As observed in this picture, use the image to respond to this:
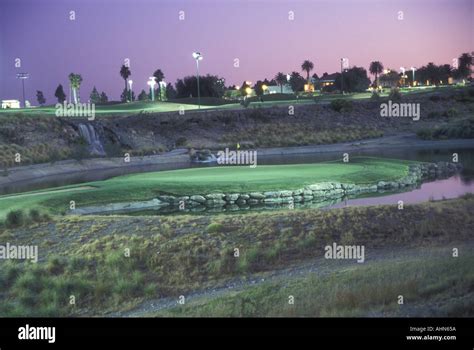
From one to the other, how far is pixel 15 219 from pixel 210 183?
8935 millimetres

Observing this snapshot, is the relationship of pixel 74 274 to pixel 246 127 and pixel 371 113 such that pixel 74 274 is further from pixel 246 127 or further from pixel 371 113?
pixel 371 113

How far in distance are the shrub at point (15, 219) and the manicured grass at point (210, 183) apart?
1.25 m

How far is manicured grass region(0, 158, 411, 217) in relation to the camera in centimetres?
2105

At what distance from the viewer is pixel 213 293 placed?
397 inches

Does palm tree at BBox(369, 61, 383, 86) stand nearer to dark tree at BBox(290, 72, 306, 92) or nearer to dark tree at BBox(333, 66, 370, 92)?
dark tree at BBox(333, 66, 370, 92)

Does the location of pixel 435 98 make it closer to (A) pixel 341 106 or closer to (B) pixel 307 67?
(A) pixel 341 106

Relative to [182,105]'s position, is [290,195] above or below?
below

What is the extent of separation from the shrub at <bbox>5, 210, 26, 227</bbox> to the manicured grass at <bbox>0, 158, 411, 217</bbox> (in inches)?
49.3

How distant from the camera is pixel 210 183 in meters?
24.0

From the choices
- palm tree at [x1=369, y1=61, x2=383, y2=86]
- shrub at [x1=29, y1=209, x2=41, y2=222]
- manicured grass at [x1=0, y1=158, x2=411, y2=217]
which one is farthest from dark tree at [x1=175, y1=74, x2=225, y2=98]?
shrub at [x1=29, y1=209, x2=41, y2=222]

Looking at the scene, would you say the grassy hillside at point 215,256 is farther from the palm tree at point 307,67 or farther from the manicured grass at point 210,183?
the palm tree at point 307,67

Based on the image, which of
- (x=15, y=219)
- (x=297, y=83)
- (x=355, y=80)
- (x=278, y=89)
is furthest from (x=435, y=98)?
(x=278, y=89)
